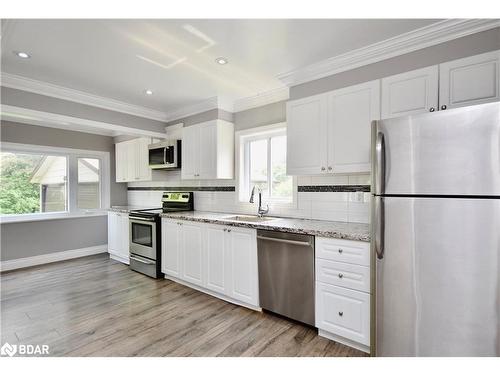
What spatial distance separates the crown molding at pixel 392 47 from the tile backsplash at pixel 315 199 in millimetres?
1026

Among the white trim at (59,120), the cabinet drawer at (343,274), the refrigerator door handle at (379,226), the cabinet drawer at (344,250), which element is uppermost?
the white trim at (59,120)

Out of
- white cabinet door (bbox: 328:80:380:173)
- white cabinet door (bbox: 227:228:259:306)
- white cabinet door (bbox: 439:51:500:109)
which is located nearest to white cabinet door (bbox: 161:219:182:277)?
white cabinet door (bbox: 227:228:259:306)

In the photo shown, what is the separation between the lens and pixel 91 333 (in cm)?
227

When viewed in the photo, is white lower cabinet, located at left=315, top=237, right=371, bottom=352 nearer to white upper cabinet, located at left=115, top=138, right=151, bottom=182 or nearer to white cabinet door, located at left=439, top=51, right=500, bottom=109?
white cabinet door, located at left=439, top=51, right=500, bottom=109

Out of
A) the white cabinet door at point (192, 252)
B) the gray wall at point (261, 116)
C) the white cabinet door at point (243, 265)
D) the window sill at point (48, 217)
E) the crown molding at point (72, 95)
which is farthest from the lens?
the window sill at point (48, 217)

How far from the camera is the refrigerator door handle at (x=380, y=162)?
1711 mm

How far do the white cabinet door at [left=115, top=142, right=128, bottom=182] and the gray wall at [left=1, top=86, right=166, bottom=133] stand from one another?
4.05ft

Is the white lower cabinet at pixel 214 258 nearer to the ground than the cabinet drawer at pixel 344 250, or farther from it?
nearer to the ground

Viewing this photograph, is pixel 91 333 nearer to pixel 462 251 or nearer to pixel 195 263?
pixel 195 263

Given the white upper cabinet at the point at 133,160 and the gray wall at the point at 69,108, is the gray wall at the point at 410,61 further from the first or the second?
the white upper cabinet at the point at 133,160

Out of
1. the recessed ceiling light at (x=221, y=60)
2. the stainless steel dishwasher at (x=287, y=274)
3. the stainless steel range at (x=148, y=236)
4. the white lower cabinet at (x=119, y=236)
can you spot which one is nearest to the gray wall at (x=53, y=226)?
the white lower cabinet at (x=119, y=236)

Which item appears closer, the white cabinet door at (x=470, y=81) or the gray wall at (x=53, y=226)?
the white cabinet door at (x=470, y=81)
